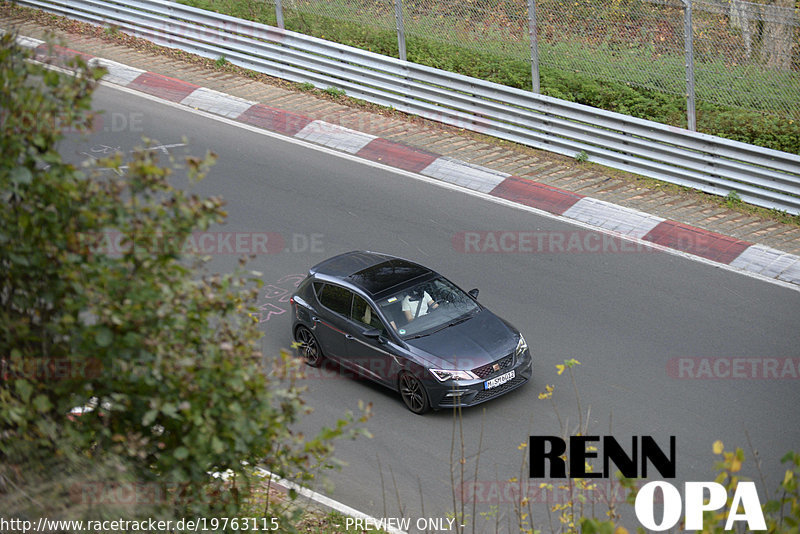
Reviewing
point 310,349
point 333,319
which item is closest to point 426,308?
point 333,319

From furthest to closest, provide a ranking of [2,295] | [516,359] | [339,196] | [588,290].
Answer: [339,196]
[588,290]
[516,359]
[2,295]

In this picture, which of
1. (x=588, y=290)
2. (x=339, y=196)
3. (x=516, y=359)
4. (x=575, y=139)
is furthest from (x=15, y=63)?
(x=575, y=139)

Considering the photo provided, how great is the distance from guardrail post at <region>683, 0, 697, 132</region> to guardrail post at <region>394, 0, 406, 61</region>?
6.11 m

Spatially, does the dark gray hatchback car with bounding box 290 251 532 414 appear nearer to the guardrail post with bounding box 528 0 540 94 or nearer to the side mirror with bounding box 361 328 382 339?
the side mirror with bounding box 361 328 382 339

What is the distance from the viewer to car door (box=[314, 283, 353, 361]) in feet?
40.4

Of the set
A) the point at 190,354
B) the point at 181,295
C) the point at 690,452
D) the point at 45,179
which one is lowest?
the point at 690,452

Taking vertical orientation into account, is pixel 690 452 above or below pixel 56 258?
below

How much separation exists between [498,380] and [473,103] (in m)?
8.88

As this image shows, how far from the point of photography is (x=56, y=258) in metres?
→ 5.07

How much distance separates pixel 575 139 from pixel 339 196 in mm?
4752

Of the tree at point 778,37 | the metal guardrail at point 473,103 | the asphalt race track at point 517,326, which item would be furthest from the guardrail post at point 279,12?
the tree at point 778,37

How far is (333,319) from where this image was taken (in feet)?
40.7

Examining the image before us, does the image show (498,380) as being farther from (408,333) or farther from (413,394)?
(408,333)

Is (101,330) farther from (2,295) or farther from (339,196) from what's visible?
(339,196)
